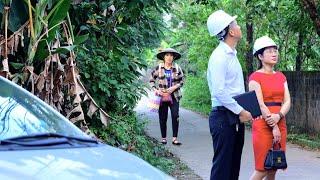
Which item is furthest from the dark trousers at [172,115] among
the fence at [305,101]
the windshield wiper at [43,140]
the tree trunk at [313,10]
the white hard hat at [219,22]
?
the windshield wiper at [43,140]

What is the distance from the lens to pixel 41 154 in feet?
10.5

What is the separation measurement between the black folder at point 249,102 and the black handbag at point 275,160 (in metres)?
0.44

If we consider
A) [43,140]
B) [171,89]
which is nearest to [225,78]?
[43,140]

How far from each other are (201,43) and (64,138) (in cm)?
1608

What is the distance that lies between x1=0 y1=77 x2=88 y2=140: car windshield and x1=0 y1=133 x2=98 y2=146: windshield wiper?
7 centimetres

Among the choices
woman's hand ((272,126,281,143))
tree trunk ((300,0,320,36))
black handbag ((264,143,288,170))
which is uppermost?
tree trunk ((300,0,320,36))

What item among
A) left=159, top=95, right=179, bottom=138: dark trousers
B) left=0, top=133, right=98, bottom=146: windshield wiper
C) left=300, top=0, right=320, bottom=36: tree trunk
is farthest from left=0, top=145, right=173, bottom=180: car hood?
left=300, top=0, right=320, bottom=36: tree trunk

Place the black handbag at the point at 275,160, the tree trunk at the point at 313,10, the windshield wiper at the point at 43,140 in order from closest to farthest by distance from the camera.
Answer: the windshield wiper at the point at 43,140 → the black handbag at the point at 275,160 → the tree trunk at the point at 313,10

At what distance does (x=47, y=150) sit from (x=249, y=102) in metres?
2.64

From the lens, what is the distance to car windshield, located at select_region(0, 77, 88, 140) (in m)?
3.64

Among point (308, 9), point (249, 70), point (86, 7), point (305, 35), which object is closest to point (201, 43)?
point (249, 70)

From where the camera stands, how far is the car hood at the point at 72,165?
2859 millimetres

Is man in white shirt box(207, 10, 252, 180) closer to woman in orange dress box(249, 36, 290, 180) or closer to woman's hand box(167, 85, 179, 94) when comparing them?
woman in orange dress box(249, 36, 290, 180)

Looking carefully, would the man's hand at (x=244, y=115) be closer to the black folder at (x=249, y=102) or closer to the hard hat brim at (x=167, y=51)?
the black folder at (x=249, y=102)
